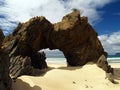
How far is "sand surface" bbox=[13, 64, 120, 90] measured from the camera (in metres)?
15.8

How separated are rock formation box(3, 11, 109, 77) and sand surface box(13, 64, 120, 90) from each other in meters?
3.53

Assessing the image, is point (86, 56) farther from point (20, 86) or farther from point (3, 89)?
point (3, 89)

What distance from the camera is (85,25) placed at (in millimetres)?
24344

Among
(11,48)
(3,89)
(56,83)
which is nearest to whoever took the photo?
(3,89)

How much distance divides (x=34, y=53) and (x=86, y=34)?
19.1 ft

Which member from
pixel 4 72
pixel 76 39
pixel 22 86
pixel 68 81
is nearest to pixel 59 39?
pixel 76 39

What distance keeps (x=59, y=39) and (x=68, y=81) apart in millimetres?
7063

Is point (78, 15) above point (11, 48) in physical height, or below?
above

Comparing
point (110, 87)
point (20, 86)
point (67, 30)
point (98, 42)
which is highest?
point (67, 30)

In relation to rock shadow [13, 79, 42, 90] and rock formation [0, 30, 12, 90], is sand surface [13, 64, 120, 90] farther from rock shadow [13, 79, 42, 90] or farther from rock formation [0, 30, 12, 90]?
rock formation [0, 30, 12, 90]

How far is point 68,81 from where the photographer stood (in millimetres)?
17984

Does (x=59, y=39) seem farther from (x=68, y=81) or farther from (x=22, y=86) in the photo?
(x=22, y=86)

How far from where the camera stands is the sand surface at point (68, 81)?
15.8 metres

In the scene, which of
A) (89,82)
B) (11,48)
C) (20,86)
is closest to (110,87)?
(89,82)
